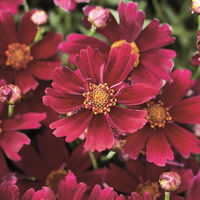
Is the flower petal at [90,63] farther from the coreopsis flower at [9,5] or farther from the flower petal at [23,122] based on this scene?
the coreopsis flower at [9,5]

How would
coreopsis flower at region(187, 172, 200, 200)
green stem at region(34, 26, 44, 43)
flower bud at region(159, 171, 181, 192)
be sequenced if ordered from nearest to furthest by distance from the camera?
flower bud at region(159, 171, 181, 192) < coreopsis flower at region(187, 172, 200, 200) < green stem at region(34, 26, 44, 43)

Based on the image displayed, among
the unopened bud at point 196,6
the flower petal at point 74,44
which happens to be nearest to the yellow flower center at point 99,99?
the flower petal at point 74,44

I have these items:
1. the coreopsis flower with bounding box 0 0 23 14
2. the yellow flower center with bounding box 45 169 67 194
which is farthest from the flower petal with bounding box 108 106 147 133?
the coreopsis flower with bounding box 0 0 23 14

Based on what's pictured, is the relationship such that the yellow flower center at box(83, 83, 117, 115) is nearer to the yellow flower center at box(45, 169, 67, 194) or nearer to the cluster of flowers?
the cluster of flowers

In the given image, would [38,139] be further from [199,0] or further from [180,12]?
[180,12]

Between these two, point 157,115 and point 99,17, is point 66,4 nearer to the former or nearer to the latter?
point 99,17

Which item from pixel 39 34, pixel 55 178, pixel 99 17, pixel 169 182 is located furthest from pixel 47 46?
pixel 169 182

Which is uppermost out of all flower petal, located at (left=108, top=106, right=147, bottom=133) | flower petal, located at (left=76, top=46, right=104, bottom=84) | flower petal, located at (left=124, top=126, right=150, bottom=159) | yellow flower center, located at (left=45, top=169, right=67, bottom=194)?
flower petal, located at (left=76, top=46, right=104, bottom=84)

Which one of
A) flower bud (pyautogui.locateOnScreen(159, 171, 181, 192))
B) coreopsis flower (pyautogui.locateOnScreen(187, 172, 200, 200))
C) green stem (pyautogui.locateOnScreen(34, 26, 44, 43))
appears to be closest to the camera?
flower bud (pyautogui.locateOnScreen(159, 171, 181, 192))
